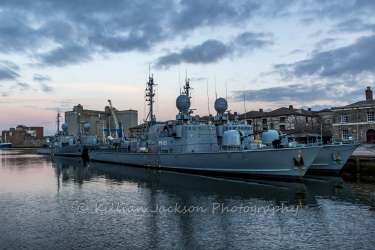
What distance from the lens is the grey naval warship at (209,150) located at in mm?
22812

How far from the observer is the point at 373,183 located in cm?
2177

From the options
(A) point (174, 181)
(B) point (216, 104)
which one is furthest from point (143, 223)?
(B) point (216, 104)

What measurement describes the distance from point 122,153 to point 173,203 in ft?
82.6

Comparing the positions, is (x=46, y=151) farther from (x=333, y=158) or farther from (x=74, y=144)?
(x=333, y=158)

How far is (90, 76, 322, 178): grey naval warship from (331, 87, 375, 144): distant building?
2035cm

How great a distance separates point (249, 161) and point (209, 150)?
16.4ft

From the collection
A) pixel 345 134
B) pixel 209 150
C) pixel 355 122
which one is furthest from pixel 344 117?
pixel 209 150

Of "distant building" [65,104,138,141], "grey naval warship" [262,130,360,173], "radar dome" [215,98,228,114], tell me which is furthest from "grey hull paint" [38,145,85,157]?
"grey naval warship" [262,130,360,173]

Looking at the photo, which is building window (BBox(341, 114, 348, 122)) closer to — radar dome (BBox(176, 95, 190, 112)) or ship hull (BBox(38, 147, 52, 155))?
radar dome (BBox(176, 95, 190, 112))

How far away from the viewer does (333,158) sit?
27047mm

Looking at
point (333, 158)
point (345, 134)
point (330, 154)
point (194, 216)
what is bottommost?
point (194, 216)

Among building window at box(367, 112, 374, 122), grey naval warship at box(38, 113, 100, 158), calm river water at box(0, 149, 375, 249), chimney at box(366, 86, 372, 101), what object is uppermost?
chimney at box(366, 86, 372, 101)

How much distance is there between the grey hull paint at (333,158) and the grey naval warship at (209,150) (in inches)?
191

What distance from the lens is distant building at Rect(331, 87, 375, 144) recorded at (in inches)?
1644
